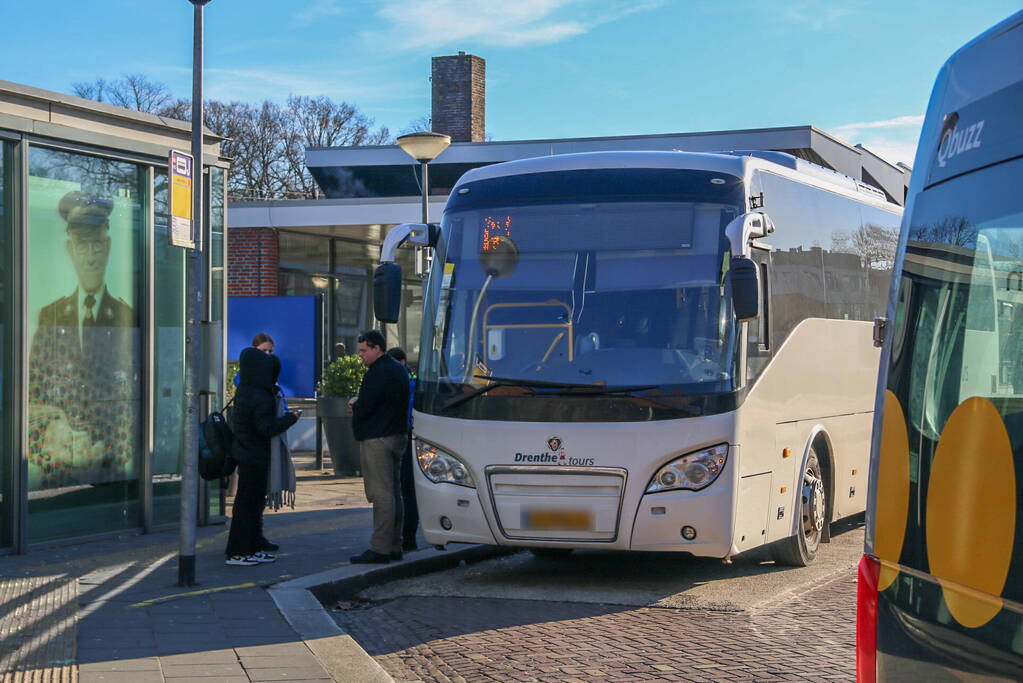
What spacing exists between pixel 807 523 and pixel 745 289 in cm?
271

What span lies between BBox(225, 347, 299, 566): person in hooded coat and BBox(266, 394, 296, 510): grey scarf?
0.48 feet

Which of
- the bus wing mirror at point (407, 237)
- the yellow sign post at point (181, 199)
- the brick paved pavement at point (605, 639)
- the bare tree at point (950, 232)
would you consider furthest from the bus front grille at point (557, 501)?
the bare tree at point (950, 232)

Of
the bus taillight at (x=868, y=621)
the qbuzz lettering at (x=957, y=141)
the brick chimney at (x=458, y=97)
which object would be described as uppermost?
the brick chimney at (x=458, y=97)

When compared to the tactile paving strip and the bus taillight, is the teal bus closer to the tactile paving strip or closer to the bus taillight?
the bus taillight

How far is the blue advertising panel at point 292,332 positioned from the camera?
1686 centimetres

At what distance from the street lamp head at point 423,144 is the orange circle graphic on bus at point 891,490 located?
1253 centimetres

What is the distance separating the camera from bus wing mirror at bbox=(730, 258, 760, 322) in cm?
826

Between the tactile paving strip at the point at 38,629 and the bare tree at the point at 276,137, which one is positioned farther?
the bare tree at the point at 276,137

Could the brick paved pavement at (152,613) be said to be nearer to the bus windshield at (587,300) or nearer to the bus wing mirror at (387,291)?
the bus wing mirror at (387,291)

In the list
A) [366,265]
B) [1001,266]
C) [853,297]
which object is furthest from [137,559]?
[366,265]

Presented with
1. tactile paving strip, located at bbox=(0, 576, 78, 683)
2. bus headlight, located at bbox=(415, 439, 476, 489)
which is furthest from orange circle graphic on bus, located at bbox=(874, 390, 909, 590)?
bus headlight, located at bbox=(415, 439, 476, 489)

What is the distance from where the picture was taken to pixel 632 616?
8133mm

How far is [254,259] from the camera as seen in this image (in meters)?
25.5

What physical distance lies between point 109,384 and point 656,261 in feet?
16.3
